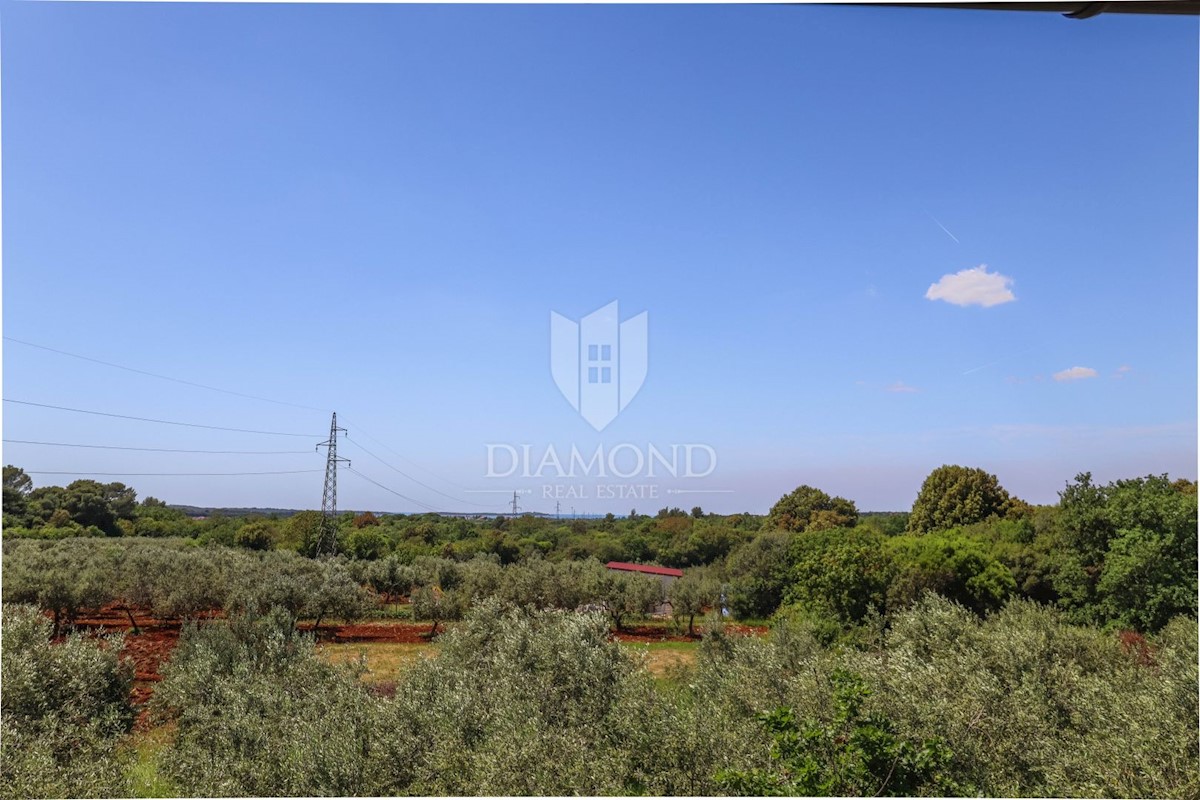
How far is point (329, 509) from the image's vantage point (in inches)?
464

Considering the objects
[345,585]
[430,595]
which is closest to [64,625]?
[345,585]

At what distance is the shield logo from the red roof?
12.3 ft

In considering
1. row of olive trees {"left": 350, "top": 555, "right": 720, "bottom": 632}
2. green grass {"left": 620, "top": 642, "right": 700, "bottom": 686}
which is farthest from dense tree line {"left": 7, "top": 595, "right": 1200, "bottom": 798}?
row of olive trees {"left": 350, "top": 555, "right": 720, "bottom": 632}

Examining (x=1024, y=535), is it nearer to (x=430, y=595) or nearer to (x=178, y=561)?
(x=430, y=595)

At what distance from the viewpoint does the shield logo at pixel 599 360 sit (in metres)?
9.55

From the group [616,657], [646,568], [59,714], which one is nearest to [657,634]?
[646,568]

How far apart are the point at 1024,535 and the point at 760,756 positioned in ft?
46.4

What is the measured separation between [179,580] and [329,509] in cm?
265

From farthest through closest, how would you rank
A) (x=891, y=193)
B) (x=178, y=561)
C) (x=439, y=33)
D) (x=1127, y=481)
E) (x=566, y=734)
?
(x=1127, y=481) < (x=178, y=561) < (x=891, y=193) < (x=439, y=33) < (x=566, y=734)

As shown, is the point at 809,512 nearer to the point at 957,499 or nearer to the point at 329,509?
the point at 957,499

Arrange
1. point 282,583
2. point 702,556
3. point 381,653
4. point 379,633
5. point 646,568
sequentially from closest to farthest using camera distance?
point 381,653 < point 282,583 < point 379,633 < point 646,568 < point 702,556

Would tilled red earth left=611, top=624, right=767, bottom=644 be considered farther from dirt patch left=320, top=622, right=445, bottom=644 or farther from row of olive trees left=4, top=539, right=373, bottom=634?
row of olive trees left=4, top=539, right=373, bottom=634

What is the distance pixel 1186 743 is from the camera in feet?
15.7

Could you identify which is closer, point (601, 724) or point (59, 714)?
point (601, 724)
